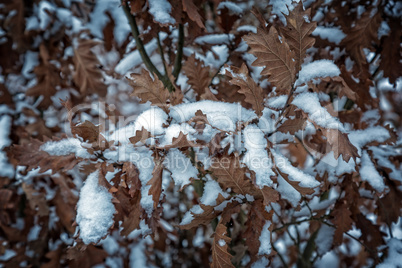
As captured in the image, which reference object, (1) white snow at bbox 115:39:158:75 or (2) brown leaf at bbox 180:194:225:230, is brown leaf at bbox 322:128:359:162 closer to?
(2) brown leaf at bbox 180:194:225:230

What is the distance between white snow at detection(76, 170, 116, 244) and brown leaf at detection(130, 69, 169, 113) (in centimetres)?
29

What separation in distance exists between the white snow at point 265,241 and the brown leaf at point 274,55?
44 cm

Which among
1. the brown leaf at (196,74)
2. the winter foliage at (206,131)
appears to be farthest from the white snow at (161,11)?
the brown leaf at (196,74)

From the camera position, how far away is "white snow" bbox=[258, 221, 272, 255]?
0.99m

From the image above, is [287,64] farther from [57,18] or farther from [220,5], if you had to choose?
[57,18]

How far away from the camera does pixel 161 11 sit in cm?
105

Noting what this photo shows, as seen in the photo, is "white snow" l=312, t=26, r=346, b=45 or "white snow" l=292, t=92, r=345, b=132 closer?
"white snow" l=292, t=92, r=345, b=132

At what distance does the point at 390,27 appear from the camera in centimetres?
136

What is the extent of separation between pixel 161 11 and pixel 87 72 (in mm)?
979

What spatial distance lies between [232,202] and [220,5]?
34.7 inches

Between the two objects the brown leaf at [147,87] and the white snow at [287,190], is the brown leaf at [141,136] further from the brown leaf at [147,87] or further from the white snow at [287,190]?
the white snow at [287,190]

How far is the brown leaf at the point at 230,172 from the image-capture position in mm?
925

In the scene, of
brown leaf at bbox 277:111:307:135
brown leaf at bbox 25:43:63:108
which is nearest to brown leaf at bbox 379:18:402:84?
brown leaf at bbox 277:111:307:135

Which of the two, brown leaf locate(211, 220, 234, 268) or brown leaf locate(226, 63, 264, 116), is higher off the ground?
brown leaf locate(226, 63, 264, 116)
